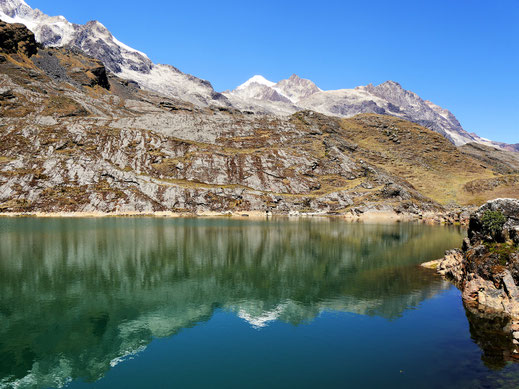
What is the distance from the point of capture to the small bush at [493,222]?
122 ft

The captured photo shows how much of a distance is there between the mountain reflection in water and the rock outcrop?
432 centimetres

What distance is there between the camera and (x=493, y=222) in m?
38.0

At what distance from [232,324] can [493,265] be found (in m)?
26.0

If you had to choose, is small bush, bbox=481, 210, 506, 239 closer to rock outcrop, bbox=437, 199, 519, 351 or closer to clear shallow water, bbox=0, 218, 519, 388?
rock outcrop, bbox=437, 199, 519, 351

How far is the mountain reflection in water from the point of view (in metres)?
23.4

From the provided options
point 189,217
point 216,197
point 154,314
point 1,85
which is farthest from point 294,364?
point 1,85

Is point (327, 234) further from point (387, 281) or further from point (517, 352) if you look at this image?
point (517, 352)

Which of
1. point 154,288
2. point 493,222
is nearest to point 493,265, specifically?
point 493,222

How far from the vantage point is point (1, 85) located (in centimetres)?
19162

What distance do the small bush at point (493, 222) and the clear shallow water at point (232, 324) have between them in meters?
7.83

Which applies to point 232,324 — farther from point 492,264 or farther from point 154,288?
point 492,264

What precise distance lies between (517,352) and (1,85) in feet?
795

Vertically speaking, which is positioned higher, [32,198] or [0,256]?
[32,198]

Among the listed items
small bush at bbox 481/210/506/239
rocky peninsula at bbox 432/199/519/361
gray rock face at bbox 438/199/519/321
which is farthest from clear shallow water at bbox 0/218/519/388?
small bush at bbox 481/210/506/239
